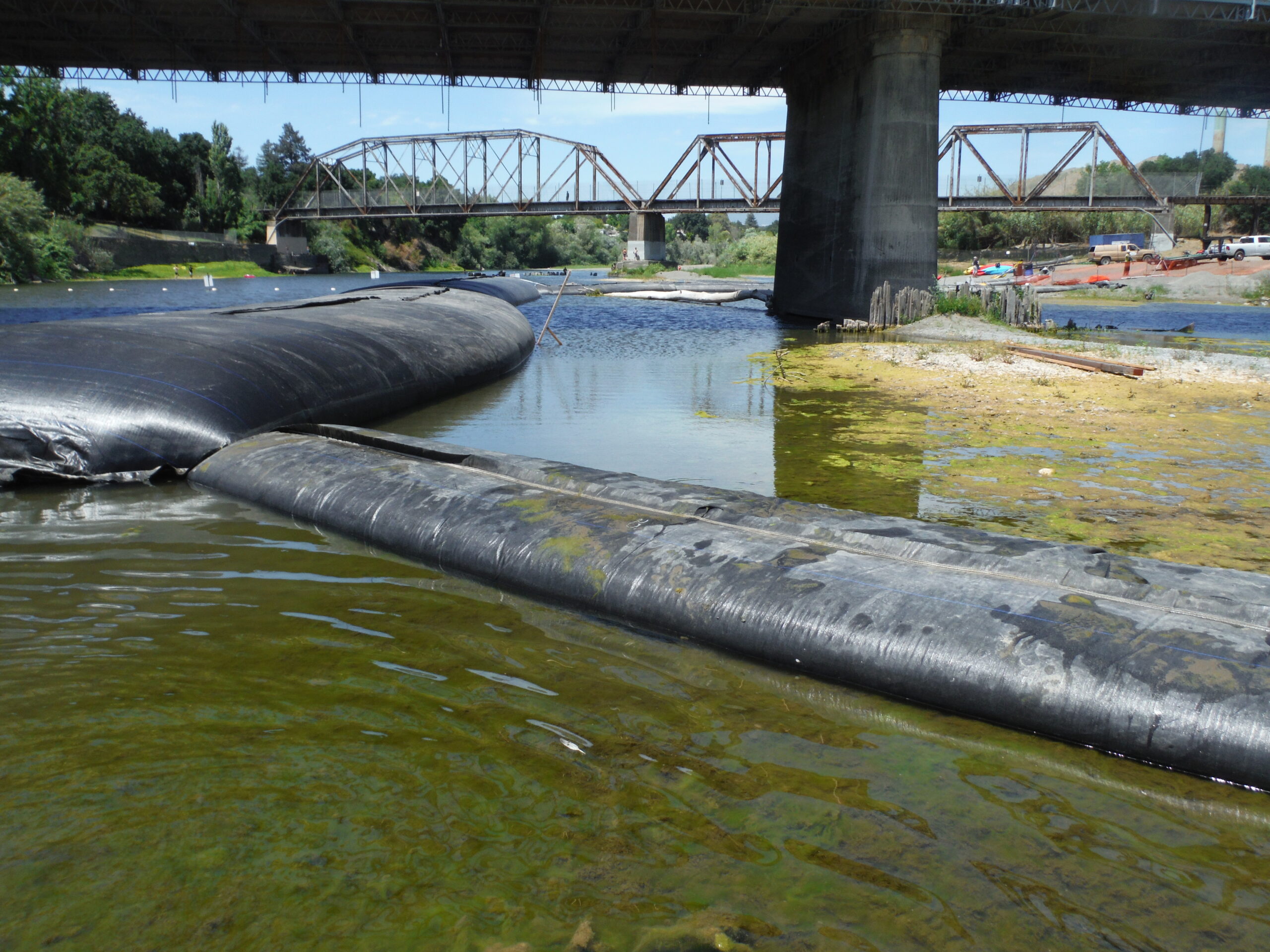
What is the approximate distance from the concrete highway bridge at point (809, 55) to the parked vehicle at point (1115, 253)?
1867cm

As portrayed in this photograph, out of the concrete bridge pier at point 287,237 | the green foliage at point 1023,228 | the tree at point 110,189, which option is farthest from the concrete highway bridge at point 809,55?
the concrete bridge pier at point 287,237

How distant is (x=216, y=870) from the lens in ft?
6.38

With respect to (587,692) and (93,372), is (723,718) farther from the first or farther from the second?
(93,372)

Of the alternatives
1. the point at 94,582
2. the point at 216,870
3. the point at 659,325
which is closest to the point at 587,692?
the point at 216,870

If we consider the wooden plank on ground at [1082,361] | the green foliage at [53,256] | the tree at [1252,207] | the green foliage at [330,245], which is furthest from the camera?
the green foliage at [330,245]

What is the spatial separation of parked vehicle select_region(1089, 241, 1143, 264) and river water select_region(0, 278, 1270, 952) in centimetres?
4817

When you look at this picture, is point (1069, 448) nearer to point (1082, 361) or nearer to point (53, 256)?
point (1082, 361)

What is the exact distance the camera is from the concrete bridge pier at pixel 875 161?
18.9 m

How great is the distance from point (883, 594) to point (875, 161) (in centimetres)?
1839

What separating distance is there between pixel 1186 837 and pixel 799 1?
1934 cm

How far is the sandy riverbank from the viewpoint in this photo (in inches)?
187

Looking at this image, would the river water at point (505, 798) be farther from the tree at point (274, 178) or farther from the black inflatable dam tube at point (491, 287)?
the tree at point (274, 178)

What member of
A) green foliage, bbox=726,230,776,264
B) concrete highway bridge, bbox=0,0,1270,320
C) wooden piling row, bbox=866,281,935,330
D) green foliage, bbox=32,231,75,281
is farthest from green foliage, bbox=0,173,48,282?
green foliage, bbox=726,230,776,264

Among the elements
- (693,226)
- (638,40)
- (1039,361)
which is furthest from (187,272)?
(693,226)
